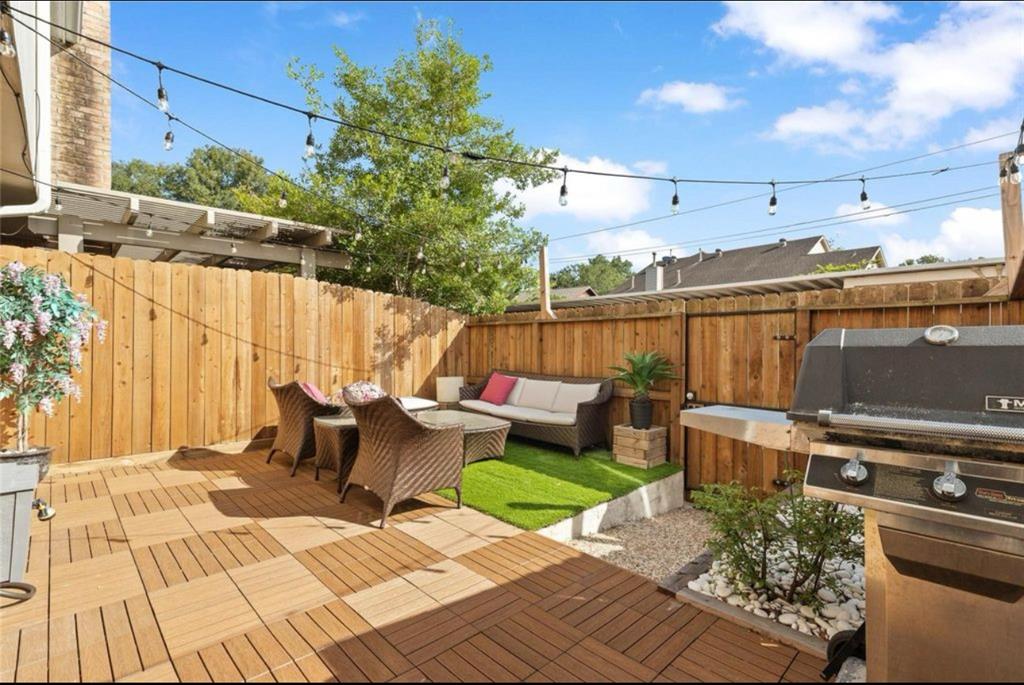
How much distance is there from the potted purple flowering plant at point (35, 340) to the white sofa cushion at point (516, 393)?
4.47m

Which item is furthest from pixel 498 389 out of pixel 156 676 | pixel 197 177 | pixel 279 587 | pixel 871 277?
pixel 197 177

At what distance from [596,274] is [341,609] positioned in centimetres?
3606

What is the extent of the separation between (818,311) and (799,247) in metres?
18.3

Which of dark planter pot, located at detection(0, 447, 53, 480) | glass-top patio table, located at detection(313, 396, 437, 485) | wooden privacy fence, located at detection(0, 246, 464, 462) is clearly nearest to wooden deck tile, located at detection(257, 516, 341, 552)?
glass-top patio table, located at detection(313, 396, 437, 485)

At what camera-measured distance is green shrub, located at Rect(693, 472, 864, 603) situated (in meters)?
2.33

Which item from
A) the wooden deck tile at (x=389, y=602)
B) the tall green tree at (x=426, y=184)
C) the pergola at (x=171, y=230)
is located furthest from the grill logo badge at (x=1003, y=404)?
the pergola at (x=171, y=230)

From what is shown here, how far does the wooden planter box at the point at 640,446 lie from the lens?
493 cm

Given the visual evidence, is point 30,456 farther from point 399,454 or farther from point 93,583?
point 399,454

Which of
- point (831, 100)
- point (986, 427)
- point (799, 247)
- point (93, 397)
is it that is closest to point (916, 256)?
point (799, 247)

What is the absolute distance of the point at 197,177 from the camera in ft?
78.4

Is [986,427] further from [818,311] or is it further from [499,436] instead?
[499,436]

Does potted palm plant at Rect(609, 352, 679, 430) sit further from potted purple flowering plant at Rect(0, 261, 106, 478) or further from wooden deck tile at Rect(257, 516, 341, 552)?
potted purple flowering plant at Rect(0, 261, 106, 478)

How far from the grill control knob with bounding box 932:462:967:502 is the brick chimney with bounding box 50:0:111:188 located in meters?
12.1

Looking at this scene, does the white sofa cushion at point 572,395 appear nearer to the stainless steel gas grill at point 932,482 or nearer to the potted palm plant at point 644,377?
the potted palm plant at point 644,377
